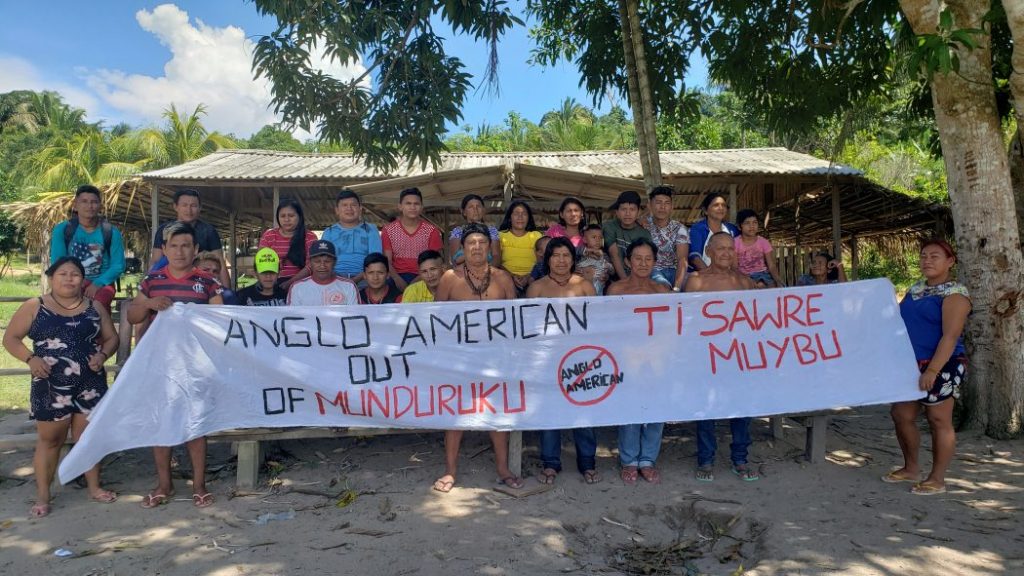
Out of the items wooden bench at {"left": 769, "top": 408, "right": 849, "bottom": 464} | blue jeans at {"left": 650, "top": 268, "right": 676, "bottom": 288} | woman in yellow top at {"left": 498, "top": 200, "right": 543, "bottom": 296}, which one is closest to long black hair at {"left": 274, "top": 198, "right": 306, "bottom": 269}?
woman in yellow top at {"left": 498, "top": 200, "right": 543, "bottom": 296}

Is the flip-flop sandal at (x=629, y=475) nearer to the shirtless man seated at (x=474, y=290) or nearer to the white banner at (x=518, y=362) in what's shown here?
the white banner at (x=518, y=362)

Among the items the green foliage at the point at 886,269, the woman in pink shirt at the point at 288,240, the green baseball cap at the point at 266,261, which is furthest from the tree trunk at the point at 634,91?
the green foliage at the point at 886,269

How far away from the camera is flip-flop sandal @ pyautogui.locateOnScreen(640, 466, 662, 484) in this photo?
403 centimetres

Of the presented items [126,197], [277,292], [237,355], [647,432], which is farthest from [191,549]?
[126,197]

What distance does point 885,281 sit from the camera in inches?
163

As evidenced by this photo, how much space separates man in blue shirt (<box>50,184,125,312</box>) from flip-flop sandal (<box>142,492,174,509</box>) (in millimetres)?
1396

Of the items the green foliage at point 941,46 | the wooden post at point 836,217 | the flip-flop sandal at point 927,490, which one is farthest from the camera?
the wooden post at point 836,217

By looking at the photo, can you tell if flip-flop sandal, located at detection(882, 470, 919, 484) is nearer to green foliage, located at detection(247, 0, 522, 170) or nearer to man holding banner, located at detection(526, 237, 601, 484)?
man holding banner, located at detection(526, 237, 601, 484)

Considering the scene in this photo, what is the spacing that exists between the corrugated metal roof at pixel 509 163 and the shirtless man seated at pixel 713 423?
4.30 meters

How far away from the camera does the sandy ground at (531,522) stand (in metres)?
3.06

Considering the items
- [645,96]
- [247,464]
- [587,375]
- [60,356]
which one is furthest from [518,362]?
[645,96]

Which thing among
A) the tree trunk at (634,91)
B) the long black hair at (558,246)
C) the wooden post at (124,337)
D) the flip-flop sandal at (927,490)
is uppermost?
the tree trunk at (634,91)

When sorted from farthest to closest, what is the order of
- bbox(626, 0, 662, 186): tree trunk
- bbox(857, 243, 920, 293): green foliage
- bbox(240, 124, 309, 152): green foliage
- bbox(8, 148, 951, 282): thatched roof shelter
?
bbox(240, 124, 309, 152): green foliage → bbox(857, 243, 920, 293): green foliage → bbox(8, 148, 951, 282): thatched roof shelter → bbox(626, 0, 662, 186): tree trunk

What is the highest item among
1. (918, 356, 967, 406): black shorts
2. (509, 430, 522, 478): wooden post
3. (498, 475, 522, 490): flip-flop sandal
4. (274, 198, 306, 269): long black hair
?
(274, 198, 306, 269): long black hair
